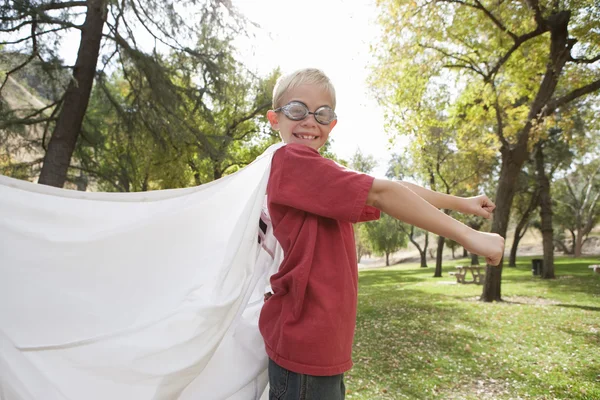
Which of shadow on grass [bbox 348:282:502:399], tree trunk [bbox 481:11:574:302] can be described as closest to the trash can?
tree trunk [bbox 481:11:574:302]

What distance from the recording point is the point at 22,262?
179 centimetres

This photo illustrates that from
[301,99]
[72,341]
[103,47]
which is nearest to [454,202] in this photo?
[301,99]

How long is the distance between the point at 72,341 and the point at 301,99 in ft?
4.71

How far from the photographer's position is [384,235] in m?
47.7

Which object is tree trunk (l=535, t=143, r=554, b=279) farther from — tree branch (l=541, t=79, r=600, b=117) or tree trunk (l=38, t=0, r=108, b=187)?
tree trunk (l=38, t=0, r=108, b=187)

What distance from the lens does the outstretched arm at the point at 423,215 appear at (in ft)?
4.93

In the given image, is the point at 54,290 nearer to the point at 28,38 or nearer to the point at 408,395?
the point at 408,395

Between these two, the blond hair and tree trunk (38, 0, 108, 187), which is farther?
tree trunk (38, 0, 108, 187)

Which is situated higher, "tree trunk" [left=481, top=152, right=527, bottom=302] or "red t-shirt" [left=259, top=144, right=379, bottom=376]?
"tree trunk" [left=481, top=152, right=527, bottom=302]

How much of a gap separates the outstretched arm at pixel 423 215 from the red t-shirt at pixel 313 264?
0.07 metres

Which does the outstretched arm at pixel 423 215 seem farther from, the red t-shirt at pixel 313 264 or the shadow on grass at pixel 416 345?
the shadow on grass at pixel 416 345

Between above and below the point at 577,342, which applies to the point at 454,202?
above

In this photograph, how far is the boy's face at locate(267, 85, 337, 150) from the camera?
76.6 inches

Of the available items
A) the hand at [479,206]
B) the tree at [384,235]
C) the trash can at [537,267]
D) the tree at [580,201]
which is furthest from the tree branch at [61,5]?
the tree at [580,201]
